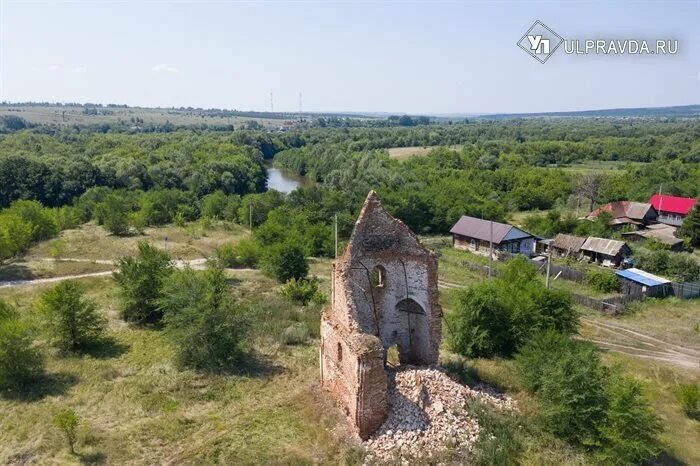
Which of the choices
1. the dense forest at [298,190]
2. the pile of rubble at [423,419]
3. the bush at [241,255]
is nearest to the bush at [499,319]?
the pile of rubble at [423,419]

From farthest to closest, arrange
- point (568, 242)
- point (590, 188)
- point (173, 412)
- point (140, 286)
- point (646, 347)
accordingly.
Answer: point (590, 188), point (568, 242), point (646, 347), point (140, 286), point (173, 412)

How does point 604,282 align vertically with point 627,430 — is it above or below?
below

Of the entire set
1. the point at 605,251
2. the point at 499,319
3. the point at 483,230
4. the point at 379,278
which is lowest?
the point at 605,251

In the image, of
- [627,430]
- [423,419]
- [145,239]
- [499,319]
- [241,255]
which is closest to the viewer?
[627,430]

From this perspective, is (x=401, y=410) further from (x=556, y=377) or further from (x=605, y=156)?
(x=605, y=156)

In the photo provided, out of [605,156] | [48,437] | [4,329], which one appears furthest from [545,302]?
[605,156]

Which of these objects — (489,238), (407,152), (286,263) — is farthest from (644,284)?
(407,152)

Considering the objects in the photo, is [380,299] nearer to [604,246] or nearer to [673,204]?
[604,246]

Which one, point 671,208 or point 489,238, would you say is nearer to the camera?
point 489,238
